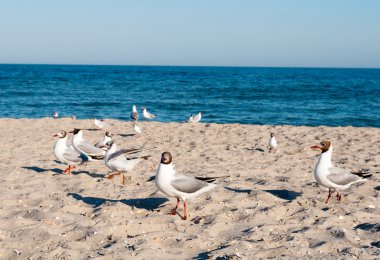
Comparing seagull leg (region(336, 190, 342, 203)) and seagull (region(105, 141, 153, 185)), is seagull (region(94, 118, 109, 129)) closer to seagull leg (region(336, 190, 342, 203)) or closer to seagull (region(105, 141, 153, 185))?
seagull (region(105, 141, 153, 185))

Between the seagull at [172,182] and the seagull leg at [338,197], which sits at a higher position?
the seagull at [172,182]

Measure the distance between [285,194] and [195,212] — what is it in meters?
1.82

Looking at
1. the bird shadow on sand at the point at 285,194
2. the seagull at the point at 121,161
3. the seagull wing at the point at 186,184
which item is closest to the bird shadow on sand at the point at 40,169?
the seagull at the point at 121,161

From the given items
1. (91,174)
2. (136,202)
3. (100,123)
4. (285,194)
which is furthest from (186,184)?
(100,123)

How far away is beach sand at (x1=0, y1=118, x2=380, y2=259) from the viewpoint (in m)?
5.14

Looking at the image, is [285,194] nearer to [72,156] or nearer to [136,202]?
[136,202]

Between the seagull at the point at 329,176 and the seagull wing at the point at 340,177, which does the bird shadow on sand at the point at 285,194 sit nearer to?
the seagull at the point at 329,176

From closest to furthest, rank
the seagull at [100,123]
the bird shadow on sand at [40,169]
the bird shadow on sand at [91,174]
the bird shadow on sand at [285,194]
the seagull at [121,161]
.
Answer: the bird shadow on sand at [285,194], the seagull at [121,161], the bird shadow on sand at [91,174], the bird shadow on sand at [40,169], the seagull at [100,123]

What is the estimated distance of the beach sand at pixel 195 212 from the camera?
5.14 metres

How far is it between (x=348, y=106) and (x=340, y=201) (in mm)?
28337

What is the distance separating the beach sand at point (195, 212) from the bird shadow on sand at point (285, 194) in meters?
0.02

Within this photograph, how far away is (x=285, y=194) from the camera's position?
300 inches

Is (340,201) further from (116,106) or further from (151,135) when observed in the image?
(116,106)

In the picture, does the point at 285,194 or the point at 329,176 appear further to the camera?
the point at 285,194
